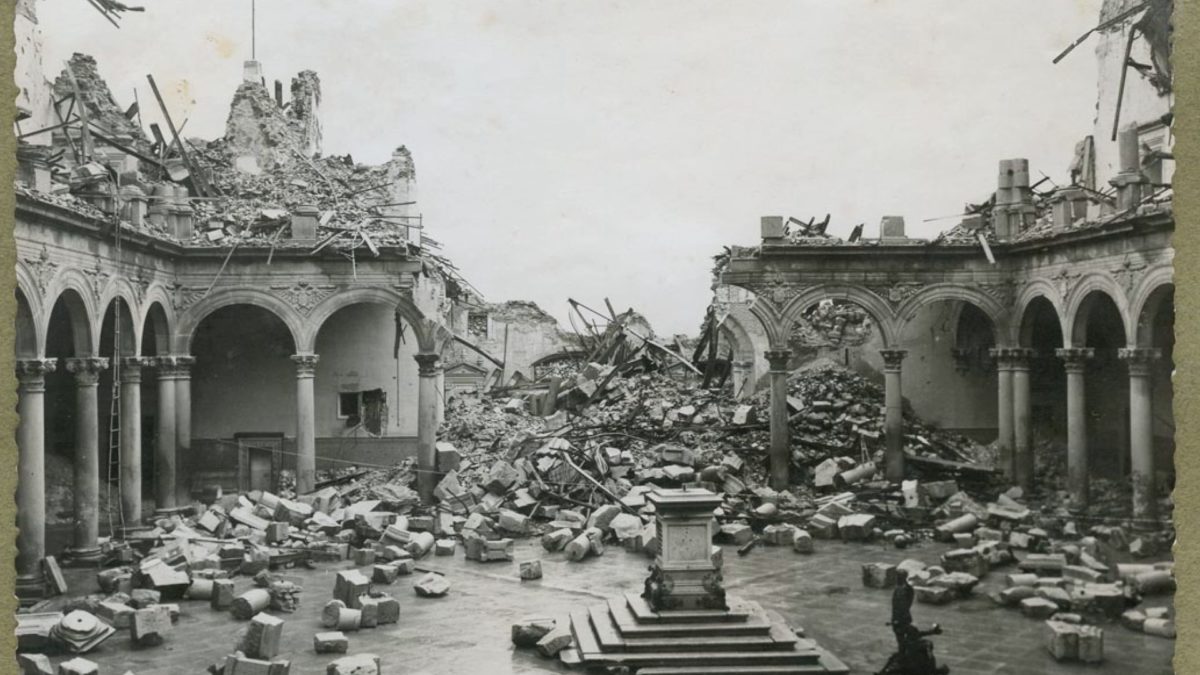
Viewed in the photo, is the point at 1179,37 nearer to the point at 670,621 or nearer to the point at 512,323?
the point at 670,621

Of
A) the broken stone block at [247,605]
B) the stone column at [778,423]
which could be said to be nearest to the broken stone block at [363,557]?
the broken stone block at [247,605]

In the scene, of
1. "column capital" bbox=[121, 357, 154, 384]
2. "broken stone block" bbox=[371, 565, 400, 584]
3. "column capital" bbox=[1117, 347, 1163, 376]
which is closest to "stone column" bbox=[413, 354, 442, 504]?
"column capital" bbox=[121, 357, 154, 384]

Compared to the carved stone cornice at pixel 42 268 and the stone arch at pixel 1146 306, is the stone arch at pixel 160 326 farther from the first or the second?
the stone arch at pixel 1146 306

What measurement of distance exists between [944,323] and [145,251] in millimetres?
17077

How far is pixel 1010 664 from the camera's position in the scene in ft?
36.1

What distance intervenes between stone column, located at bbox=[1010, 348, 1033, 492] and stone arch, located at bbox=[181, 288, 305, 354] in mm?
14668

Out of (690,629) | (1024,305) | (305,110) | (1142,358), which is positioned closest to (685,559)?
(690,629)

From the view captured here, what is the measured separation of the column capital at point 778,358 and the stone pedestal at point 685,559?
373 inches

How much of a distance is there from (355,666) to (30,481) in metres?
6.57

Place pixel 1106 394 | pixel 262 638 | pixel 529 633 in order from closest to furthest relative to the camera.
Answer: pixel 262 638, pixel 529 633, pixel 1106 394

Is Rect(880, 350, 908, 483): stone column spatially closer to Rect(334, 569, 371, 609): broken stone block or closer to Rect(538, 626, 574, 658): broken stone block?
Rect(538, 626, 574, 658): broken stone block

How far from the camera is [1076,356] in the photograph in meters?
19.0

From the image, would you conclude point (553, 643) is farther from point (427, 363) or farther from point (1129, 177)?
point (1129, 177)

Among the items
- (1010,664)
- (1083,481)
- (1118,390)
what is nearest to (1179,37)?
(1010,664)
